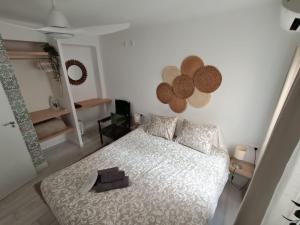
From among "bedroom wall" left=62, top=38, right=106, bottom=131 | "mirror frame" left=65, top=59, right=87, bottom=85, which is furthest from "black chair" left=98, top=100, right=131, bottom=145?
"mirror frame" left=65, top=59, right=87, bottom=85

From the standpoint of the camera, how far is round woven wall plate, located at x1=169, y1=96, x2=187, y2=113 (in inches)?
104

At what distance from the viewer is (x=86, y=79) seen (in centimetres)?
371

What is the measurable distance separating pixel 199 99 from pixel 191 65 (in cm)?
56

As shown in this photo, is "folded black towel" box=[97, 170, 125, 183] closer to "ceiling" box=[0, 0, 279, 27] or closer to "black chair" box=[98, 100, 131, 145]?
"black chair" box=[98, 100, 131, 145]

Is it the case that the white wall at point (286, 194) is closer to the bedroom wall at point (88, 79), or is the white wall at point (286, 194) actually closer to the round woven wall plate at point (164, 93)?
the round woven wall plate at point (164, 93)

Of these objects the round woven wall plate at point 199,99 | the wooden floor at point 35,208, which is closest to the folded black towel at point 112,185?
the wooden floor at point 35,208

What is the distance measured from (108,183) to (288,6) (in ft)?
6.11

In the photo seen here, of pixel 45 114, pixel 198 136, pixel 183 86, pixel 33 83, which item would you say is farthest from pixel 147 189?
pixel 33 83

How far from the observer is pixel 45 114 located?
280cm

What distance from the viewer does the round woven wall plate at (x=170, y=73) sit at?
256 centimetres

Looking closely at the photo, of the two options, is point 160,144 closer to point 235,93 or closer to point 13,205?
point 235,93

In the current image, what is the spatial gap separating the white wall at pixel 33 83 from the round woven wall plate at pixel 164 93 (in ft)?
7.07

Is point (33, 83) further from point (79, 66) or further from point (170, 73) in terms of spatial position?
point (170, 73)

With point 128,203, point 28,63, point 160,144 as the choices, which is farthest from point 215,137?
point 28,63
